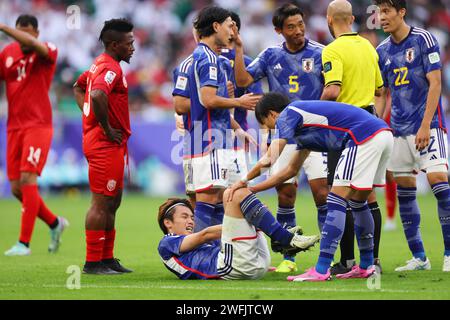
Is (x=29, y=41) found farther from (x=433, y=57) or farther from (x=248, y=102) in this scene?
(x=433, y=57)

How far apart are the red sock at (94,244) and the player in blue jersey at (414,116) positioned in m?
3.05

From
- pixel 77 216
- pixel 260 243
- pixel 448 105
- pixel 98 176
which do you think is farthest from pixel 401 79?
pixel 448 105

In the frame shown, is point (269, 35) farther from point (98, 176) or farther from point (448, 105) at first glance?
point (98, 176)

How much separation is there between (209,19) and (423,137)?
2.39 metres

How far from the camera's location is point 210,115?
8.20 metres

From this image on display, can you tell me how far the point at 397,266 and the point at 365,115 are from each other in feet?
7.46

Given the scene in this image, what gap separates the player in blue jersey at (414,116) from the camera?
27.2 ft

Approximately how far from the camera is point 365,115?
7.31 meters

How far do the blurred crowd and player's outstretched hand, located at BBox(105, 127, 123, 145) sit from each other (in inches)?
532

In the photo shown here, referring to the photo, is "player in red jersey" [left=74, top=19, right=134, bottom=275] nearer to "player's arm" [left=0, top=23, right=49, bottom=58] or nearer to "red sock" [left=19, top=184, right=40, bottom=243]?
"player's arm" [left=0, top=23, right=49, bottom=58]

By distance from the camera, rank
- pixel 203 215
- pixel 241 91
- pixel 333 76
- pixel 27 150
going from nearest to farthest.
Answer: pixel 333 76 → pixel 203 215 → pixel 241 91 → pixel 27 150

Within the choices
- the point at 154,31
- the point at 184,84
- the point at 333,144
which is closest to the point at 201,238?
the point at 333,144

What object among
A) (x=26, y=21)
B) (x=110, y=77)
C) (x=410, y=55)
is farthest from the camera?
(x=26, y=21)

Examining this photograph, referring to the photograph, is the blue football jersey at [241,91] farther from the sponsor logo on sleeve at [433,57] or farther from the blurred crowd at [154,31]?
the blurred crowd at [154,31]
